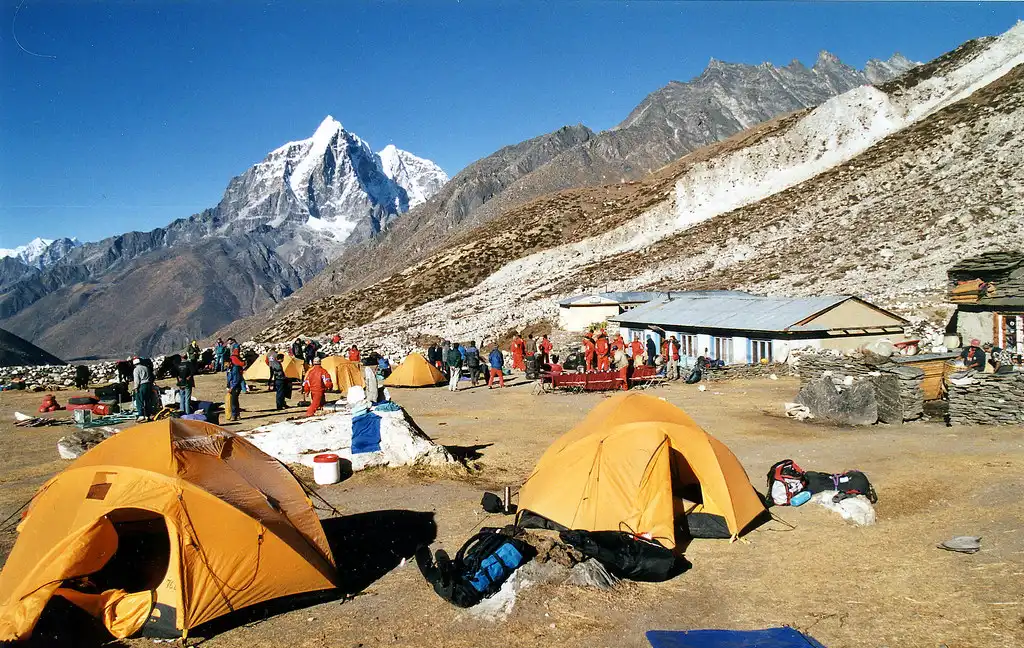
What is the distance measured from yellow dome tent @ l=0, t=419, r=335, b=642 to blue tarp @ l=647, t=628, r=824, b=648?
3739mm

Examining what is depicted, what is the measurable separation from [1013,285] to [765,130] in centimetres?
7095

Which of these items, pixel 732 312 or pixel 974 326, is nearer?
pixel 974 326

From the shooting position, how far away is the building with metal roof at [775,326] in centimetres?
2698

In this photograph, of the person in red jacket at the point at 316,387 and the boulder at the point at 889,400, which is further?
the person in red jacket at the point at 316,387

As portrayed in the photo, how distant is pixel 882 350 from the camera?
26938mm

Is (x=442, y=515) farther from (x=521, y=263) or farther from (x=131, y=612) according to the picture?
(x=521, y=263)

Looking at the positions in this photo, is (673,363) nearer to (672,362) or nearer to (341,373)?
(672,362)

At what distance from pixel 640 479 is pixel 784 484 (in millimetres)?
2990

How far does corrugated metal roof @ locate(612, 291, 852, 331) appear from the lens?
90.4 ft

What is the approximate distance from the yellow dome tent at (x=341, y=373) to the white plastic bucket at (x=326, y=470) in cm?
1397

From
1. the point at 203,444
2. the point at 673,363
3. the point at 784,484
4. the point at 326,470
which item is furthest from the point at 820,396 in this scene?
the point at 203,444

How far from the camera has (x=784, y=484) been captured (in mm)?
10734

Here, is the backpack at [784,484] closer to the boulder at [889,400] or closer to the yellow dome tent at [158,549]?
the yellow dome tent at [158,549]

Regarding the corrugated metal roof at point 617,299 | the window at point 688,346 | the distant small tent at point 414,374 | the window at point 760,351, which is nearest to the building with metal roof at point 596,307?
the corrugated metal roof at point 617,299
